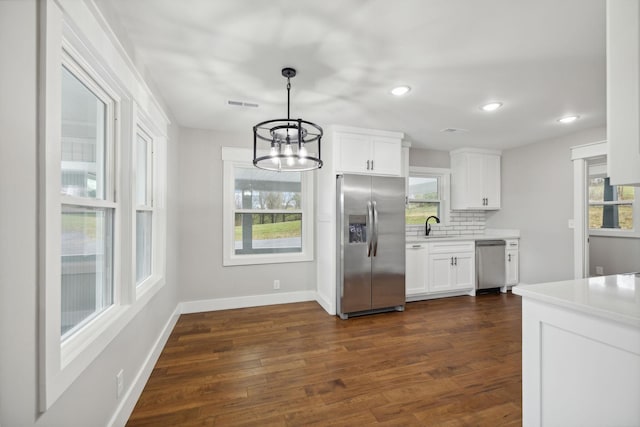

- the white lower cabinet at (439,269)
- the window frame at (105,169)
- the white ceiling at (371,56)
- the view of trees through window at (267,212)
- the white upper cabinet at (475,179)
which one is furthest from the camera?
the white upper cabinet at (475,179)

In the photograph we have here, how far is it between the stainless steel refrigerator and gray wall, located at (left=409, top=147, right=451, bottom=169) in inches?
54.3

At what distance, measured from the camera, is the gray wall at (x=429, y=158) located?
16.2 ft

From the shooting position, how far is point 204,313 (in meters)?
3.74

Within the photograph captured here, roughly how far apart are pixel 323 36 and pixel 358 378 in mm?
2482

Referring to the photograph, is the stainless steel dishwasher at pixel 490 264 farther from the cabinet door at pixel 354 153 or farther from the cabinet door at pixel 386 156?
the cabinet door at pixel 354 153

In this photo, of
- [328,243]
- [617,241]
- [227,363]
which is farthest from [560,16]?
[617,241]

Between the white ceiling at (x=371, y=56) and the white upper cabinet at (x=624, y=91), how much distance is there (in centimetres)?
78

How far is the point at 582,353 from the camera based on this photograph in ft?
3.66

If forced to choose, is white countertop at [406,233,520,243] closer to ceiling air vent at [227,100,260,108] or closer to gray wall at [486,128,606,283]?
gray wall at [486,128,606,283]

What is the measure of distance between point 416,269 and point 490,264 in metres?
1.37

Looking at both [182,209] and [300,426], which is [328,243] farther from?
[300,426]

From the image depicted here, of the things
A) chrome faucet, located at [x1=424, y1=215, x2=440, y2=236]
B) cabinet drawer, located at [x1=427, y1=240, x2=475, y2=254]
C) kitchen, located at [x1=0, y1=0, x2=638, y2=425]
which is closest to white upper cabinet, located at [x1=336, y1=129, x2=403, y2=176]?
kitchen, located at [x1=0, y1=0, x2=638, y2=425]

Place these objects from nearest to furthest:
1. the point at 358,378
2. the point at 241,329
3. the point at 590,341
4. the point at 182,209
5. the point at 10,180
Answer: the point at 10,180
the point at 590,341
the point at 358,378
the point at 241,329
the point at 182,209

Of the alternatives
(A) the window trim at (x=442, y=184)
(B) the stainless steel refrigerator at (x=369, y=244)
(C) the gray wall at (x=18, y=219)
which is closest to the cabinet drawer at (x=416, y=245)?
(B) the stainless steel refrigerator at (x=369, y=244)
